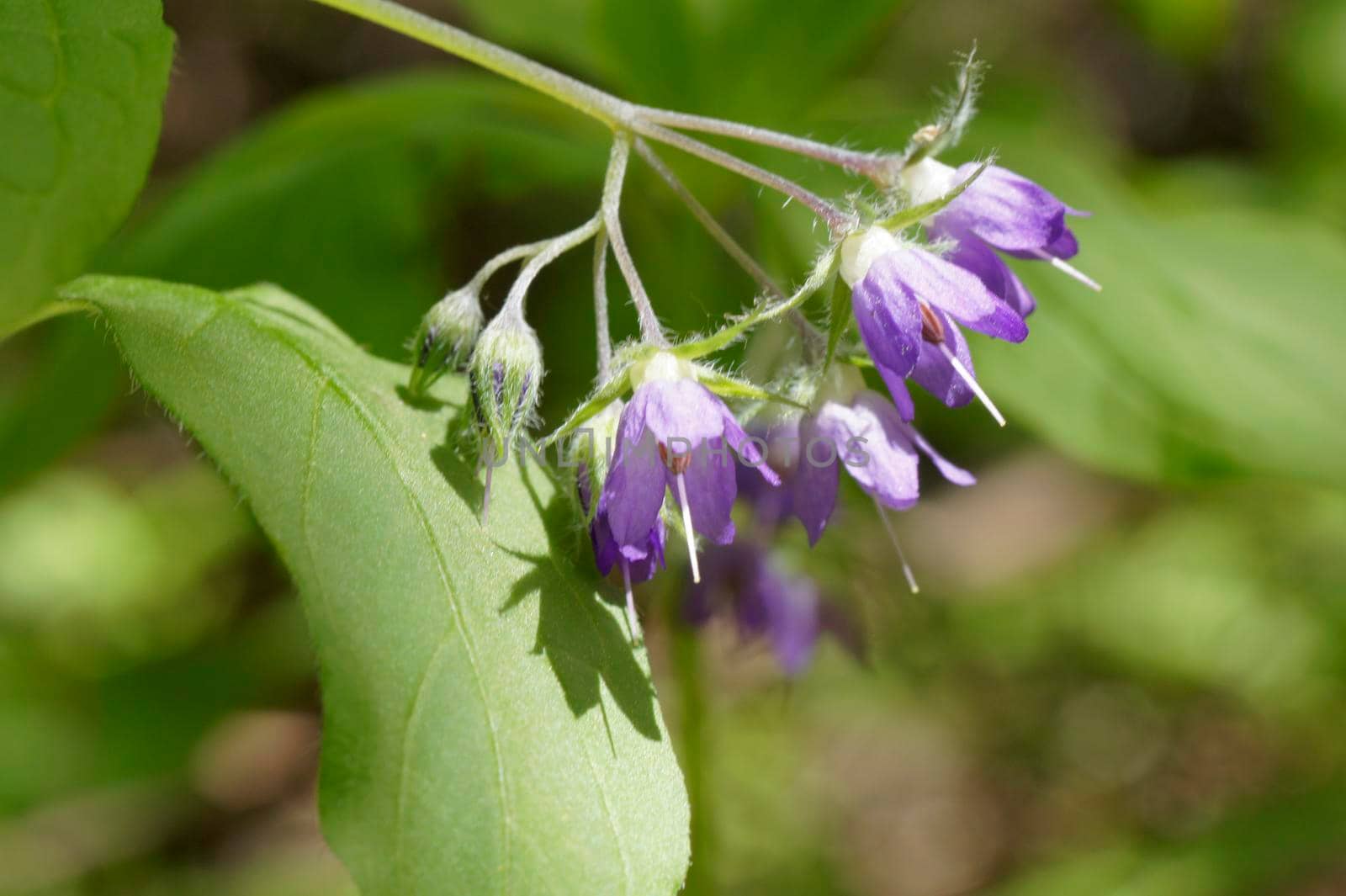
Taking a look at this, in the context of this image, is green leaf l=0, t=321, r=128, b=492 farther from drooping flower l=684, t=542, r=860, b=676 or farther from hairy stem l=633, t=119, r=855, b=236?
hairy stem l=633, t=119, r=855, b=236

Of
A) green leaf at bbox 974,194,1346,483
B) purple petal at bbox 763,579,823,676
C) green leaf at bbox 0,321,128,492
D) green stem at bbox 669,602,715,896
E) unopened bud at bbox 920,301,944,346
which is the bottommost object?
green stem at bbox 669,602,715,896

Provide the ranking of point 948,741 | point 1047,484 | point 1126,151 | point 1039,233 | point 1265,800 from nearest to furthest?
point 1039,233 → point 1265,800 → point 948,741 → point 1047,484 → point 1126,151

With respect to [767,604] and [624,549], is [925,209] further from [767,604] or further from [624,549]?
[767,604]

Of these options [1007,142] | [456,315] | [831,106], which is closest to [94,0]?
[456,315]

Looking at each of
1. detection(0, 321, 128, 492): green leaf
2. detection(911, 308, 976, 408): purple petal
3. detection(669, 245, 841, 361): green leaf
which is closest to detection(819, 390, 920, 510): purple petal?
detection(911, 308, 976, 408): purple petal

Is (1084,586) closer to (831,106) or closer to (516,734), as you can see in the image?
(831,106)

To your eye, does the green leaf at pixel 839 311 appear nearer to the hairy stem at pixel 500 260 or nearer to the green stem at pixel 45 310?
the hairy stem at pixel 500 260

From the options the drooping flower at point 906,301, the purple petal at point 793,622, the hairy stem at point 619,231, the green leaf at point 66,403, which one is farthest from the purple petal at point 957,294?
the green leaf at point 66,403
